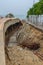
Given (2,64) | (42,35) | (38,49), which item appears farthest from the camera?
(42,35)

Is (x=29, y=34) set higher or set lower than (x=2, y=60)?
lower

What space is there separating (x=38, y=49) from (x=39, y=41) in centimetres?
372

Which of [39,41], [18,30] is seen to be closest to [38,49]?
[39,41]

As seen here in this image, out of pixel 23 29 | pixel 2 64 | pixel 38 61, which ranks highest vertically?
pixel 2 64

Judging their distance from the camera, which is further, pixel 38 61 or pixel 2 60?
pixel 38 61

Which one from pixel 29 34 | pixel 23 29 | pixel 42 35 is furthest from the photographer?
pixel 23 29

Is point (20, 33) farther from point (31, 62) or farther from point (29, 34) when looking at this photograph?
point (31, 62)

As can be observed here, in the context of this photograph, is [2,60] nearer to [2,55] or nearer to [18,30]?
[2,55]

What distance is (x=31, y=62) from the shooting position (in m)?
14.2

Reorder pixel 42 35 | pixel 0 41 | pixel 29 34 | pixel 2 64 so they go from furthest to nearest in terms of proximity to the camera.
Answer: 1. pixel 29 34
2. pixel 42 35
3. pixel 0 41
4. pixel 2 64

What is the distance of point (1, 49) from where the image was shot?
8.62 m

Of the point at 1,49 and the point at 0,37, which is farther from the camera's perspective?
the point at 0,37

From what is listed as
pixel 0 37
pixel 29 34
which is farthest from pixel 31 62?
pixel 29 34

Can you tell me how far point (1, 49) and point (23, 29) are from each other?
943 inches
